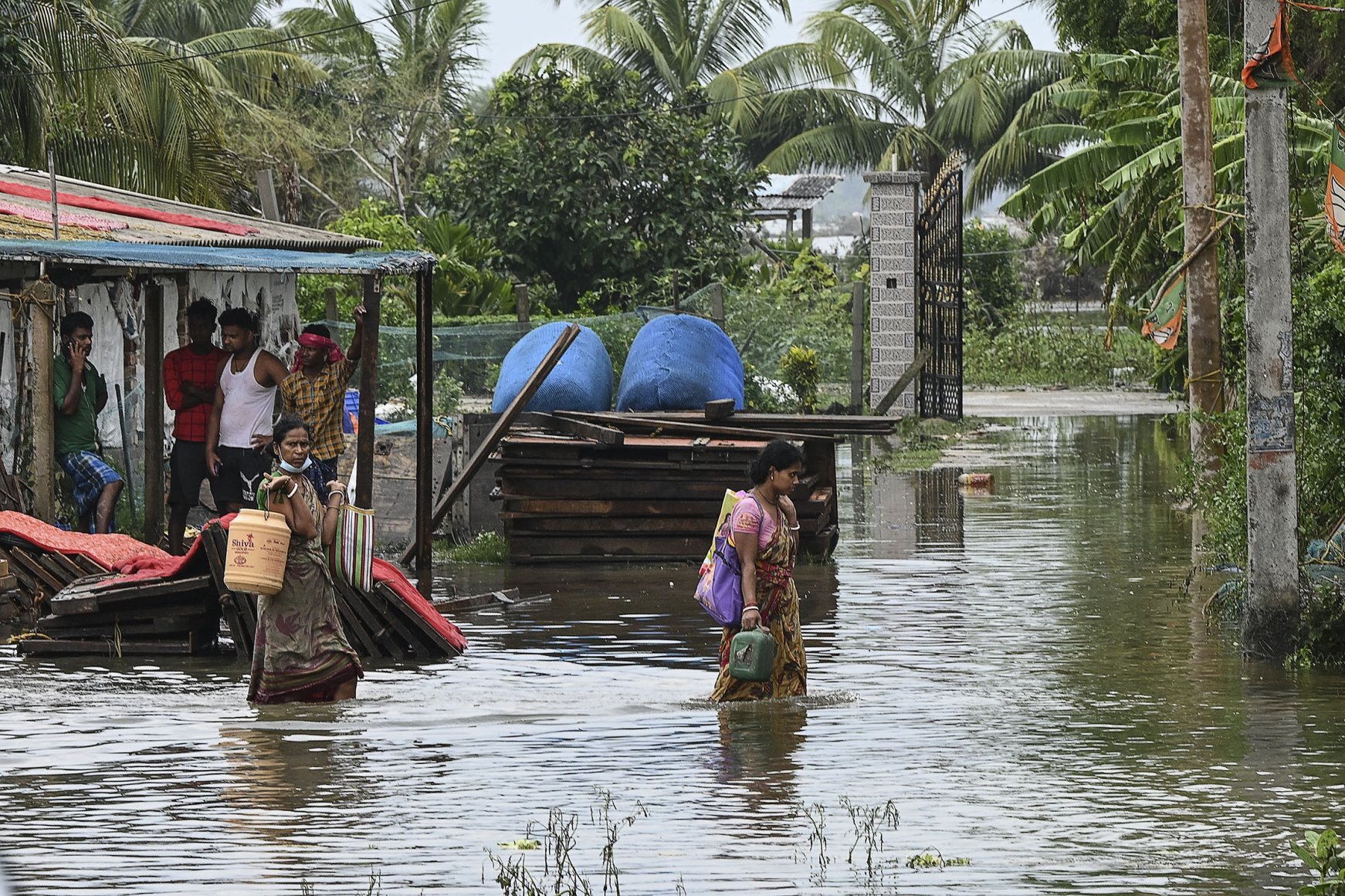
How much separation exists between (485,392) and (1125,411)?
54.3 feet

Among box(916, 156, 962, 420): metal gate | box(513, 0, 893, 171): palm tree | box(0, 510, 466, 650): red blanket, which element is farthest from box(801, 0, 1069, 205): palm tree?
box(0, 510, 466, 650): red blanket

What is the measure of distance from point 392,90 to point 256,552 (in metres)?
40.9

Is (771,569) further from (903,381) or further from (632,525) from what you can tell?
(903,381)

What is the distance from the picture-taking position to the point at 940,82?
168ft

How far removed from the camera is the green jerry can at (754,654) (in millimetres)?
9039

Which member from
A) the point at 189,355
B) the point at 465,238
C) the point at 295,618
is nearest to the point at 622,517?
the point at 189,355

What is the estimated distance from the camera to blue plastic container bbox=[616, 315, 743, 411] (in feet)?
56.3

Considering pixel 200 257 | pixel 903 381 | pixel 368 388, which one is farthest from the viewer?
pixel 903 381

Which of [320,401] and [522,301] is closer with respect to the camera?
[320,401]

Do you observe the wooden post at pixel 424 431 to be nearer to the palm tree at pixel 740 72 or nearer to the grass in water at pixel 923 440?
the grass in water at pixel 923 440

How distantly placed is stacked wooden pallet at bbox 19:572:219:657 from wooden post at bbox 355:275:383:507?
1798mm

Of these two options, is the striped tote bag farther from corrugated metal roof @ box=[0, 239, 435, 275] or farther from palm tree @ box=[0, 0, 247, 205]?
palm tree @ box=[0, 0, 247, 205]

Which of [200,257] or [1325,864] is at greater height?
[200,257]

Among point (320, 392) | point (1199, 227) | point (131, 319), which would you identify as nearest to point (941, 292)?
point (1199, 227)
